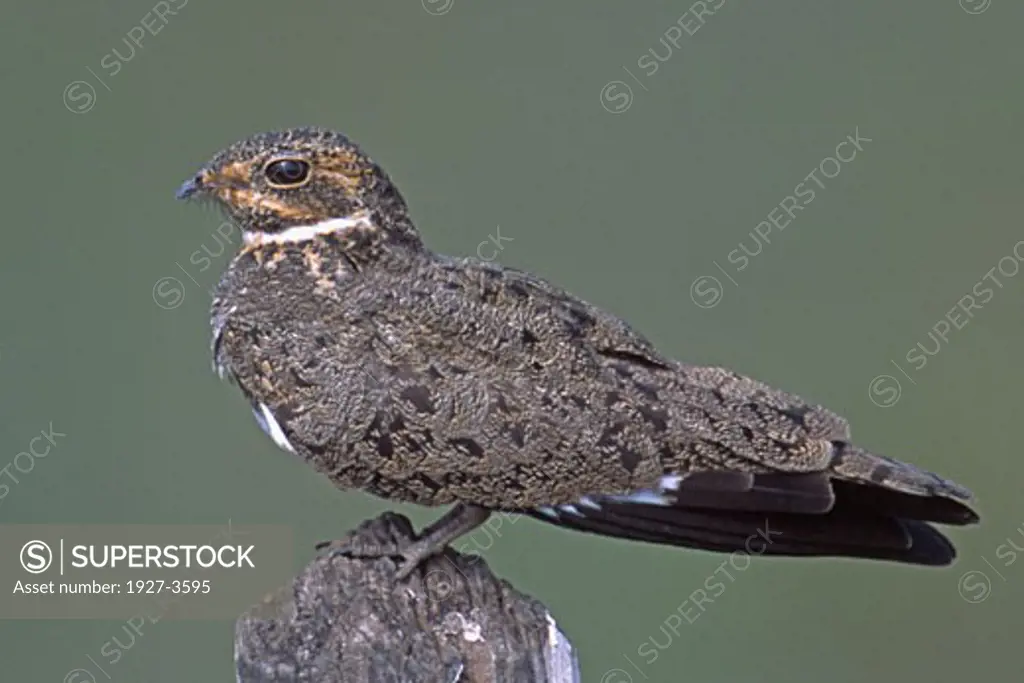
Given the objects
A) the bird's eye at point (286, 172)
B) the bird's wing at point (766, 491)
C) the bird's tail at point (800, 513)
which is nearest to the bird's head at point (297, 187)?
the bird's eye at point (286, 172)

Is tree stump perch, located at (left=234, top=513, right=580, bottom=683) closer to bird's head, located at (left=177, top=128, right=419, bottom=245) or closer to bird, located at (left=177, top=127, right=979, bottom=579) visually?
bird, located at (left=177, top=127, right=979, bottom=579)

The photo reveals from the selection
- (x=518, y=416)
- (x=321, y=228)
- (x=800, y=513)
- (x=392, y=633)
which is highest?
(x=321, y=228)

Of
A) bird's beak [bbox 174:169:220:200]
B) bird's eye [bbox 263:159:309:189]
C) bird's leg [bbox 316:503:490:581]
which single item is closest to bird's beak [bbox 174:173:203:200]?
bird's beak [bbox 174:169:220:200]

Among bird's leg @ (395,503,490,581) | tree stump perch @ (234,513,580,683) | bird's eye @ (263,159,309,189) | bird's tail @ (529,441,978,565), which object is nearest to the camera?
tree stump perch @ (234,513,580,683)

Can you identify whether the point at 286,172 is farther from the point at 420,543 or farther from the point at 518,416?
the point at 420,543

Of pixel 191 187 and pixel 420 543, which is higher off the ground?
pixel 191 187

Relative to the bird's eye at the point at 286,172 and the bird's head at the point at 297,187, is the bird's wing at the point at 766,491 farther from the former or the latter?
the bird's eye at the point at 286,172

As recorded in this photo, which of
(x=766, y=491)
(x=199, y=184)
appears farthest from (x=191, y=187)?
(x=766, y=491)
